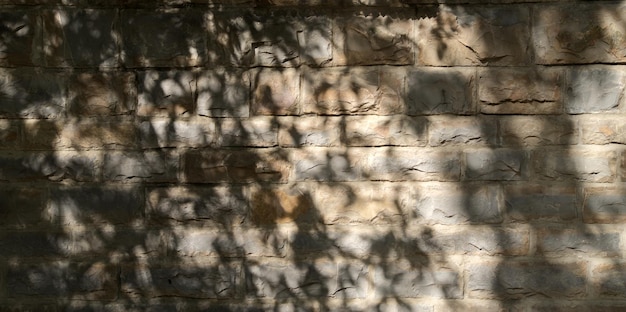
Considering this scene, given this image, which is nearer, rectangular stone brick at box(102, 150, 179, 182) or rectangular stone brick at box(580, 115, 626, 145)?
rectangular stone brick at box(580, 115, 626, 145)

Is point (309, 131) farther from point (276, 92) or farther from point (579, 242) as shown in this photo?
point (579, 242)

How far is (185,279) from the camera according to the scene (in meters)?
3.45

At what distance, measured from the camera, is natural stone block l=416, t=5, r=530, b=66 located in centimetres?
332

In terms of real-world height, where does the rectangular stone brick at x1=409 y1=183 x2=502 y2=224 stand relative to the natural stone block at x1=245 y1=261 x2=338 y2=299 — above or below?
above

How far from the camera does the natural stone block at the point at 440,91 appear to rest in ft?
11.0

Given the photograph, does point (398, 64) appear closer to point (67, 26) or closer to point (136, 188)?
point (136, 188)

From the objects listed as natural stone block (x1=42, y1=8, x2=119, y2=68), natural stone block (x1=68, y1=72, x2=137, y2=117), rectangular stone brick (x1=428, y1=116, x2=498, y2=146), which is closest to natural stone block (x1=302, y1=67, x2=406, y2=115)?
rectangular stone brick (x1=428, y1=116, x2=498, y2=146)

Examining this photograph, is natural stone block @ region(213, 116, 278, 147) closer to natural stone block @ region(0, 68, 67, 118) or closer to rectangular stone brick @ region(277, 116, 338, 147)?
rectangular stone brick @ region(277, 116, 338, 147)

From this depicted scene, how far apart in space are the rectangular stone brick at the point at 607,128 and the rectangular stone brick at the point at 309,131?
52.6 inches

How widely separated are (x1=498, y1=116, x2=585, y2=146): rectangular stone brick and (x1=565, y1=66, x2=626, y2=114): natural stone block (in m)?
0.09

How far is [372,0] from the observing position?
11.0ft

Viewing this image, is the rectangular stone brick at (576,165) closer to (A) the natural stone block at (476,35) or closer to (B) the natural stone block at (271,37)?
(A) the natural stone block at (476,35)

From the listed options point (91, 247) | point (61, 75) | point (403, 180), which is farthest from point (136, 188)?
point (403, 180)

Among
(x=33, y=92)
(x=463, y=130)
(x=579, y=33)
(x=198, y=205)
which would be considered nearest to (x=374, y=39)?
(x=463, y=130)
